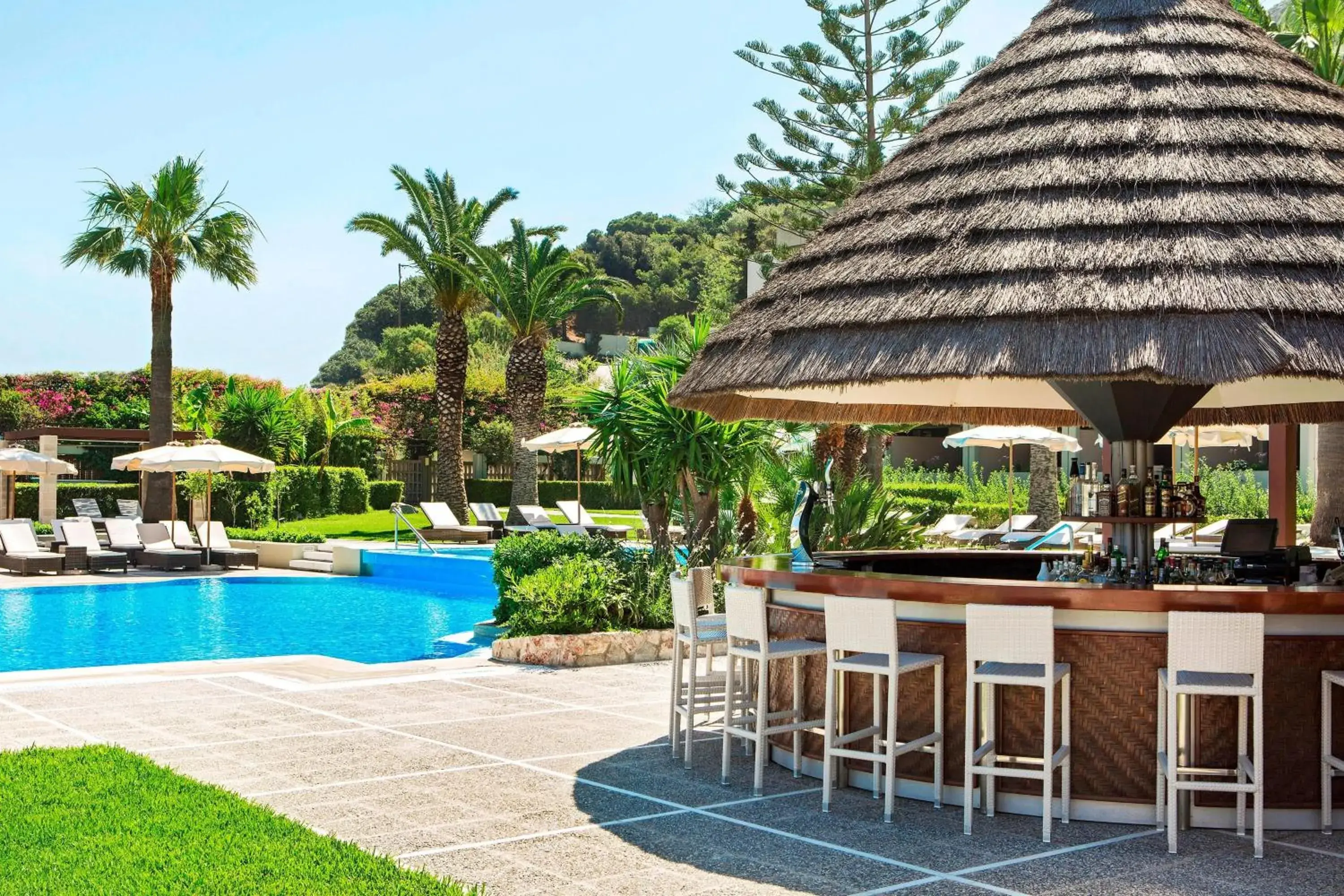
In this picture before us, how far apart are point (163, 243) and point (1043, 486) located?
15.3 m

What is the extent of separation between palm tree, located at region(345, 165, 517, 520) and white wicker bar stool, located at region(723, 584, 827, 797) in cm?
1991

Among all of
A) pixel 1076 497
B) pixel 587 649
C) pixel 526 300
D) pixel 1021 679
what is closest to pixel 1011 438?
pixel 587 649

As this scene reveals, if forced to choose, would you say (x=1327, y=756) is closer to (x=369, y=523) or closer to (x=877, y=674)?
(x=877, y=674)

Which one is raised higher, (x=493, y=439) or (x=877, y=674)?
(x=493, y=439)

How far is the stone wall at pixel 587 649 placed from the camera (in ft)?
32.6

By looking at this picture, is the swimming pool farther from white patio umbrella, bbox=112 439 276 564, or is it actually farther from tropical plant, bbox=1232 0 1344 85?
tropical plant, bbox=1232 0 1344 85

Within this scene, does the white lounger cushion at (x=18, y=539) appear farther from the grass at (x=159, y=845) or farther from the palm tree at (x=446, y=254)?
the grass at (x=159, y=845)

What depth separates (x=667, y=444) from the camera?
38.5 feet

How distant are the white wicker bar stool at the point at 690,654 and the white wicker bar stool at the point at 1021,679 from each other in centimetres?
147

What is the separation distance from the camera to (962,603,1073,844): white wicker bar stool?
5.34m

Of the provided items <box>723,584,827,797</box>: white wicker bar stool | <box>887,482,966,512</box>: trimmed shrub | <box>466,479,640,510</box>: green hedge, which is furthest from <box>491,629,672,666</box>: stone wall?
<box>466,479,640,510</box>: green hedge

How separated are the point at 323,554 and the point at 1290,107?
56.1 feet

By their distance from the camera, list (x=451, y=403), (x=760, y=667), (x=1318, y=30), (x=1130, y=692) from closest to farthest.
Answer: (x=1130, y=692)
(x=760, y=667)
(x=1318, y=30)
(x=451, y=403)

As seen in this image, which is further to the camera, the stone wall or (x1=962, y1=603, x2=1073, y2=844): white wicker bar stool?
the stone wall
